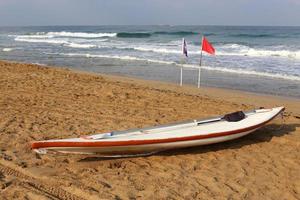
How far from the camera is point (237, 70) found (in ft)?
59.6

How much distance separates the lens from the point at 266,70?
60.4ft

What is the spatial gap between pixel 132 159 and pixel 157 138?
47 centimetres

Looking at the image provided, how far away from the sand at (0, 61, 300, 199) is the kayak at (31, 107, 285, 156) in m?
0.18

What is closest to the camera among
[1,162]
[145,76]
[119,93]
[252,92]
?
[1,162]

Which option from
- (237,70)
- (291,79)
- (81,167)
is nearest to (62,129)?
(81,167)

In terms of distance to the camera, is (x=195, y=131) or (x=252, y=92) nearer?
(x=195, y=131)

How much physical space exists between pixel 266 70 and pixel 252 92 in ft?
19.4

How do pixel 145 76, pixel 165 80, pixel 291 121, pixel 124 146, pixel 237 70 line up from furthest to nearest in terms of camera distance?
pixel 237 70, pixel 145 76, pixel 165 80, pixel 291 121, pixel 124 146

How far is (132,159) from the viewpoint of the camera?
5949 mm

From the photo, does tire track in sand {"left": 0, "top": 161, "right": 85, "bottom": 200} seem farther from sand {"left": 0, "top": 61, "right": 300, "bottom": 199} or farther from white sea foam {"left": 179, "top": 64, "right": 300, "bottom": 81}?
white sea foam {"left": 179, "top": 64, "right": 300, "bottom": 81}

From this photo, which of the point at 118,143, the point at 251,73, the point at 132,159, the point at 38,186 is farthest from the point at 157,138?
the point at 251,73

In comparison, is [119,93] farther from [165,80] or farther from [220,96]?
[165,80]

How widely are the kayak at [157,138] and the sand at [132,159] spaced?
0.18m

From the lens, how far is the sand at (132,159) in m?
4.85
